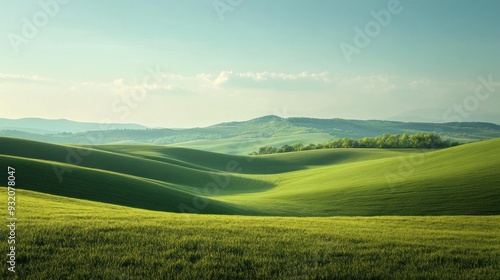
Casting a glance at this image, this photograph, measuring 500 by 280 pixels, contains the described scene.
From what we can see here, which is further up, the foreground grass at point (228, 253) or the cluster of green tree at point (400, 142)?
the cluster of green tree at point (400, 142)

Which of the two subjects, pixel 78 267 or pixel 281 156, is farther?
pixel 281 156

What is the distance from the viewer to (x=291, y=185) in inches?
2381

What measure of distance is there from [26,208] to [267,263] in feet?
39.8

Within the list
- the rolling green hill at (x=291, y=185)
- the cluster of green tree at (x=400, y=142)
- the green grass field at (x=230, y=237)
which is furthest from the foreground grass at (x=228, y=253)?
the cluster of green tree at (x=400, y=142)

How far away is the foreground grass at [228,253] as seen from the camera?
26.8 feet

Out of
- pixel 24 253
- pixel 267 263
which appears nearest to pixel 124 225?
pixel 24 253

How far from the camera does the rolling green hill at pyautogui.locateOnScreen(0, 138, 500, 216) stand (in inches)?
1255

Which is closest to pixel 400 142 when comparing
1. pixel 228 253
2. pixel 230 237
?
pixel 230 237

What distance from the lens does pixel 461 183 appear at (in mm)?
38250

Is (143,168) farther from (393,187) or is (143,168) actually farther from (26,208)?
(26,208)

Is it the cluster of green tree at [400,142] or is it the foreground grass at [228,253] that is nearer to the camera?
the foreground grass at [228,253]

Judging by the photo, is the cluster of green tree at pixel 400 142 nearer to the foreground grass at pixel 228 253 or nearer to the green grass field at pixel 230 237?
the green grass field at pixel 230 237

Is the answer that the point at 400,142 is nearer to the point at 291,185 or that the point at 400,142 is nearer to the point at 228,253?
the point at 291,185

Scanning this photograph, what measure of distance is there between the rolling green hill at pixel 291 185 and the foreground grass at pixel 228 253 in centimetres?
1898
